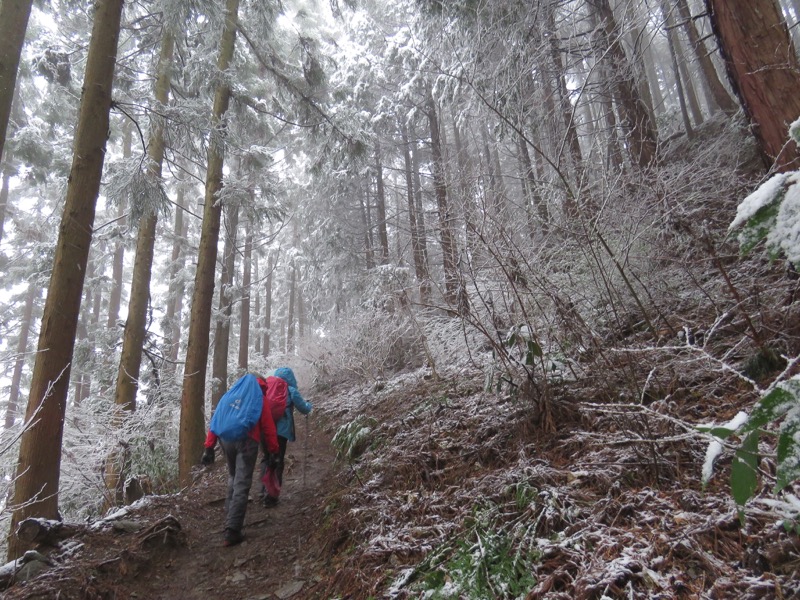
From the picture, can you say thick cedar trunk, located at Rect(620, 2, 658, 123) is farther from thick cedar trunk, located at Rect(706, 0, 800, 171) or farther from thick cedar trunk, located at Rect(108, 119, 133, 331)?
thick cedar trunk, located at Rect(108, 119, 133, 331)

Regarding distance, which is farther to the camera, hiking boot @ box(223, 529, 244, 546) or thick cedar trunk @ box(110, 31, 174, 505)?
thick cedar trunk @ box(110, 31, 174, 505)

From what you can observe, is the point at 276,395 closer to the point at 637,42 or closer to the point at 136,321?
the point at 136,321

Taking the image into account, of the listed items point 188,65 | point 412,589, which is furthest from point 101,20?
point 412,589

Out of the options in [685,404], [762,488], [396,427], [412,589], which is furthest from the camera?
[396,427]

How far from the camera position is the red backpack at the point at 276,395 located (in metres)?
5.56

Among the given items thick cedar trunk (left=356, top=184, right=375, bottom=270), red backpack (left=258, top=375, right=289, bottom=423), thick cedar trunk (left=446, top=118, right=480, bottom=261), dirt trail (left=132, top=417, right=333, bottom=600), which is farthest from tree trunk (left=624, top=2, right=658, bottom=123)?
thick cedar trunk (left=356, top=184, right=375, bottom=270)

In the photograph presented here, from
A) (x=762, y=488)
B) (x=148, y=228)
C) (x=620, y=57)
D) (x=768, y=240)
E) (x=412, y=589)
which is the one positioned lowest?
(x=412, y=589)

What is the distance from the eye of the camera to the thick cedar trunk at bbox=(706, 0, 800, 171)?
3143mm

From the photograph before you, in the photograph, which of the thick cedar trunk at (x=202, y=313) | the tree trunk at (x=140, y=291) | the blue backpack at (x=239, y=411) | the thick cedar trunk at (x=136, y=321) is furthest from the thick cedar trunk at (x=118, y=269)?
the blue backpack at (x=239, y=411)

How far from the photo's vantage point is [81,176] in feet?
15.6

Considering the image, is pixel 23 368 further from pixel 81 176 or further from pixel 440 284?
pixel 440 284

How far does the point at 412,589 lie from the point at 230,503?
2811mm

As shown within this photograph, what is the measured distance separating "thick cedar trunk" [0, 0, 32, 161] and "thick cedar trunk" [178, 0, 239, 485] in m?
2.75

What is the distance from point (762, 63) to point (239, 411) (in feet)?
18.3
